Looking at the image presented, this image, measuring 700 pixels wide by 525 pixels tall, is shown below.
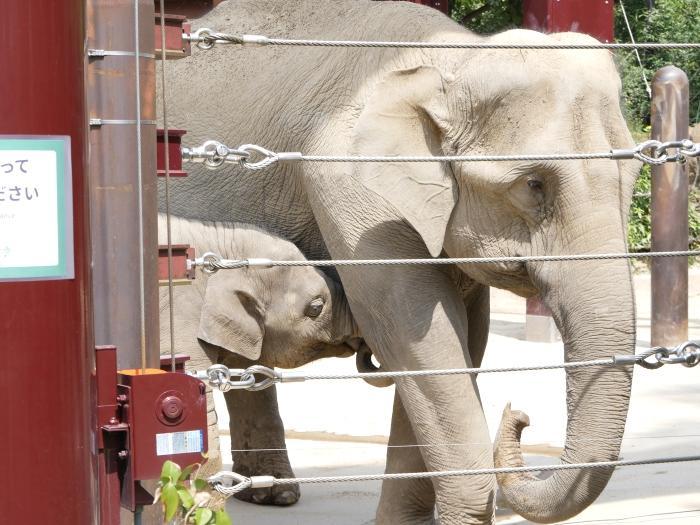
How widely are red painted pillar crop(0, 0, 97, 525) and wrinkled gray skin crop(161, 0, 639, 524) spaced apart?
1751 mm

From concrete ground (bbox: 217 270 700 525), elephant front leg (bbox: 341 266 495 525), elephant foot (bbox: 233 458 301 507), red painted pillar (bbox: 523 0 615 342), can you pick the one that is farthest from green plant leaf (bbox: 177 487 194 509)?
red painted pillar (bbox: 523 0 615 342)

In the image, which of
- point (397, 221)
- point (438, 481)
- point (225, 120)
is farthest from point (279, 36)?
point (438, 481)

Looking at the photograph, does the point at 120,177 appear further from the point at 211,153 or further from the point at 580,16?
the point at 580,16

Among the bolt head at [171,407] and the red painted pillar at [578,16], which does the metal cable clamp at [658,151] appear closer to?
the bolt head at [171,407]

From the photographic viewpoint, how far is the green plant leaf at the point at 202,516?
6.33ft

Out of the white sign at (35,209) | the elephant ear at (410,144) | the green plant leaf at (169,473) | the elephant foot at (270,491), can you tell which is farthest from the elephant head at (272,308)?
the white sign at (35,209)

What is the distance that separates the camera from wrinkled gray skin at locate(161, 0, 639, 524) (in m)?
3.37

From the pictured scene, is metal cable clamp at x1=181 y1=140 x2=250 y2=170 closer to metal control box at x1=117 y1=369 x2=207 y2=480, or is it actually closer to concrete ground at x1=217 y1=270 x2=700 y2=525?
metal control box at x1=117 y1=369 x2=207 y2=480

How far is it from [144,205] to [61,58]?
434mm

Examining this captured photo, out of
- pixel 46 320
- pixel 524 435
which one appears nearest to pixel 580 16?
pixel 524 435

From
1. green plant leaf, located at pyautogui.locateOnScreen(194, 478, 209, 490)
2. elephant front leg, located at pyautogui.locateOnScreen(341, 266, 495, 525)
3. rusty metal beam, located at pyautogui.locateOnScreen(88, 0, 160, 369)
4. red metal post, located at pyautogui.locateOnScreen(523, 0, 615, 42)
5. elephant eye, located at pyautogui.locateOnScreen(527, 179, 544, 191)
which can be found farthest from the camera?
red metal post, located at pyautogui.locateOnScreen(523, 0, 615, 42)

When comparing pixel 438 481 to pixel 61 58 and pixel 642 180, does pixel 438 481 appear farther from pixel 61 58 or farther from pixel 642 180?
pixel 642 180

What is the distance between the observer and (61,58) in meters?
1.72

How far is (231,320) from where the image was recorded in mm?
4043
